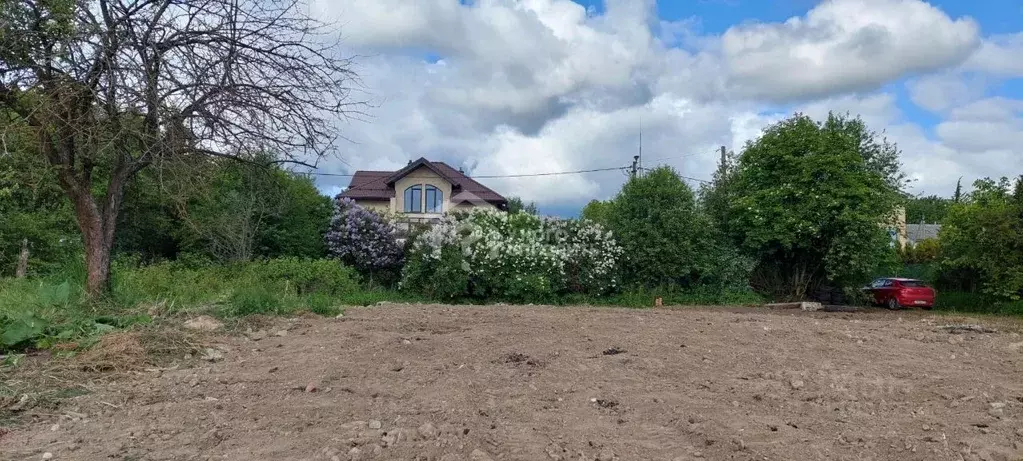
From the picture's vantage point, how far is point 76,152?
26.0 ft

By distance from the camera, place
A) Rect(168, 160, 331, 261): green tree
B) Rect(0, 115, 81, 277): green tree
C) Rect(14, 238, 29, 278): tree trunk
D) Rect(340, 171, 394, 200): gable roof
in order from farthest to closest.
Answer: Rect(340, 171, 394, 200): gable roof, Rect(168, 160, 331, 261): green tree, Rect(0, 115, 81, 277): green tree, Rect(14, 238, 29, 278): tree trunk

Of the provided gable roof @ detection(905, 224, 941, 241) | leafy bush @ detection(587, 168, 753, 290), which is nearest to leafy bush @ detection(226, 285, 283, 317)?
leafy bush @ detection(587, 168, 753, 290)

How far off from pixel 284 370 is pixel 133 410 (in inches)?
53.9

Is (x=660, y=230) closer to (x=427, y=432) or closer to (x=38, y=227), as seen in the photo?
(x=427, y=432)

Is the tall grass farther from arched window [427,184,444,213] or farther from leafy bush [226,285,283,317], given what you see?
arched window [427,184,444,213]

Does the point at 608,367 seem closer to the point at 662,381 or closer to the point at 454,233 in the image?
the point at 662,381

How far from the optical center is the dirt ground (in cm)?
384

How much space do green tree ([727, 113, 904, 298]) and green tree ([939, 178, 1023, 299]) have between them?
1.89 metres

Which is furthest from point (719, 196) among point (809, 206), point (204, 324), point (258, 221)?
point (204, 324)

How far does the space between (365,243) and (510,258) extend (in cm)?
412

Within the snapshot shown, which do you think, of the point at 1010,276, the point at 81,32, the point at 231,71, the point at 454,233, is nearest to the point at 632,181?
the point at 454,233

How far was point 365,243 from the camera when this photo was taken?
1803 centimetres

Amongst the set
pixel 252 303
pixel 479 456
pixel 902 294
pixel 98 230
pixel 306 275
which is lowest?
pixel 479 456

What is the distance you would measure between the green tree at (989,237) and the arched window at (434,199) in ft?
71.5
